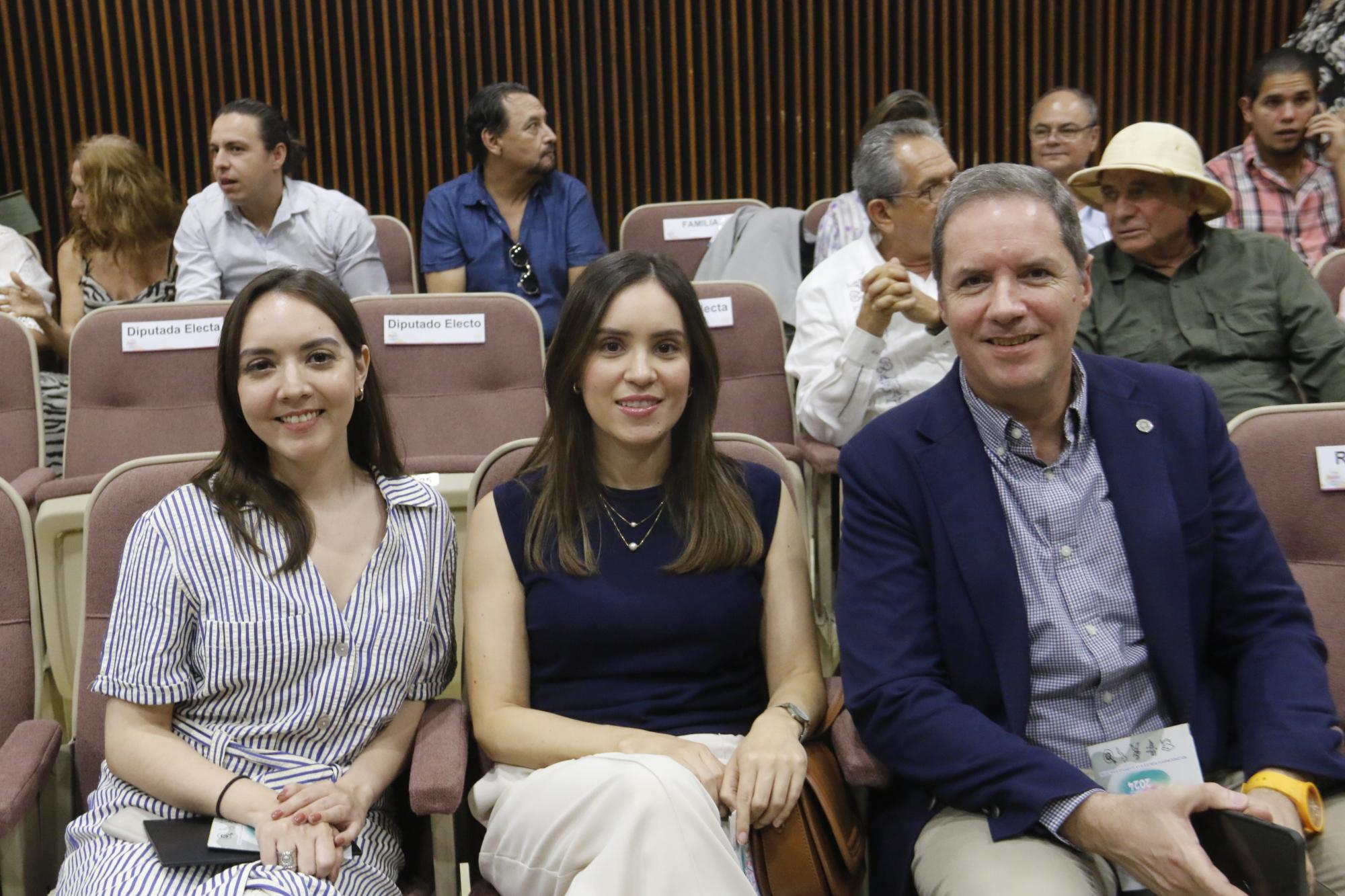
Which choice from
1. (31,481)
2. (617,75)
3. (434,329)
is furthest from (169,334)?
(617,75)

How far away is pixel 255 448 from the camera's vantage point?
1795 mm

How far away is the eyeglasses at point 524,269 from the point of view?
4117mm

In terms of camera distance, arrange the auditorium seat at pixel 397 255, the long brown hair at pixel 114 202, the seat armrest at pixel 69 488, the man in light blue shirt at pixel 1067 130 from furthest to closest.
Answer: the man in light blue shirt at pixel 1067 130, the auditorium seat at pixel 397 255, the long brown hair at pixel 114 202, the seat armrest at pixel 69 488

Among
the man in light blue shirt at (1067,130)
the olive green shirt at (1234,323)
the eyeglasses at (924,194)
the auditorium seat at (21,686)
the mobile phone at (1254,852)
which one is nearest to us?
the mobile phone at (1254,852)

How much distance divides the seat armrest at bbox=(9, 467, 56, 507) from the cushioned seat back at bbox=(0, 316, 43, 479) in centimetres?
7

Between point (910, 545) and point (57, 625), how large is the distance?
160 centimetres

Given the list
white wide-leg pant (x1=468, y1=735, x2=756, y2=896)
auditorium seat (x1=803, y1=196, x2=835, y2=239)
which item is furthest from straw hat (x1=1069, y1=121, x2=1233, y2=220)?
white wide-leg pant (x1=468, y1=735, x2=756, y2=896)

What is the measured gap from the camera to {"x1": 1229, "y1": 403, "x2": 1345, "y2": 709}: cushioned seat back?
1.92 m

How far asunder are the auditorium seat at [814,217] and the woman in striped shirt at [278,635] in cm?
225

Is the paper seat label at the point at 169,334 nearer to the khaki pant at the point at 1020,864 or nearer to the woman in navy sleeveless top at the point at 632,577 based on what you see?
the woman in navy sleeveless top at the point at 632,577

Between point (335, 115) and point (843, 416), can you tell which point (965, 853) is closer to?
point (843, 416)

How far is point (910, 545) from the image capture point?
5.30ft

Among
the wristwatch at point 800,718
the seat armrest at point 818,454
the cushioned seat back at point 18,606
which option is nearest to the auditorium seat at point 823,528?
the seat armrest at point 818,454

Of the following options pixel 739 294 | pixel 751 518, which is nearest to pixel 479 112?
pixel 739 294
